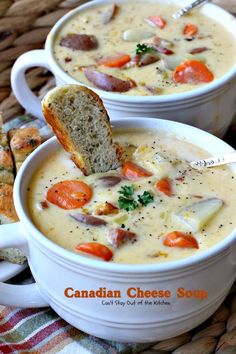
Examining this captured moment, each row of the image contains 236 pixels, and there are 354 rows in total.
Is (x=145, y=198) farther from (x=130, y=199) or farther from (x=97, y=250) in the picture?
(x=97, y=250)

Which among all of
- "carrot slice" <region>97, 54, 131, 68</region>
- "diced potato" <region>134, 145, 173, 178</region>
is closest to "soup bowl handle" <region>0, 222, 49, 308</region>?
"diced potato" <region>134, 145, 173, 178</region>

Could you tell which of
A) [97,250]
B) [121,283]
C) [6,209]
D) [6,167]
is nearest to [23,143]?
[6,167]

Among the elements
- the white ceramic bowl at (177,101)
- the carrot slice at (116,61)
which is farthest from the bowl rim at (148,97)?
the carrot slice at (116,61)

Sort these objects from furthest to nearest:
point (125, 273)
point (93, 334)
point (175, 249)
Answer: point (93, 334), point (175, 249), point (125, 273)

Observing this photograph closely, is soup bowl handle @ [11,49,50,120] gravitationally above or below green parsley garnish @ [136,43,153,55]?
below

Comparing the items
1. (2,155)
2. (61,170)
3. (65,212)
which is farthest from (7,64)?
(65,212)

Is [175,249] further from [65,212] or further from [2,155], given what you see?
[2,155]

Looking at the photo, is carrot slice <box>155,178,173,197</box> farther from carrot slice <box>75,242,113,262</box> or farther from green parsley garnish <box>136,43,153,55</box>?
green parsley garnish <box>136,43,153,55</box>
